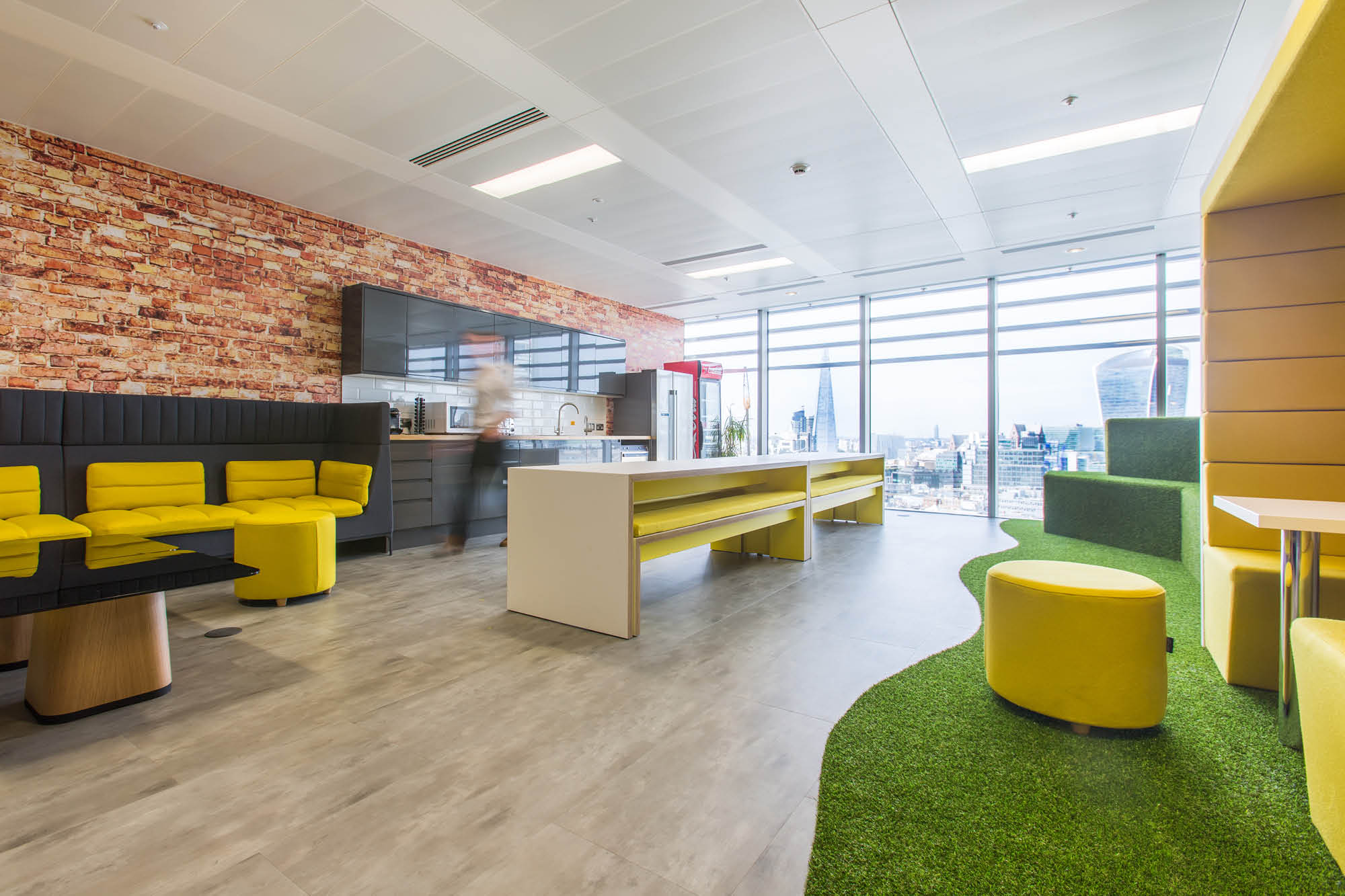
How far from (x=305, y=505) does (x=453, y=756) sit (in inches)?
126

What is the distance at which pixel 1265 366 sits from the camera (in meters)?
2.55

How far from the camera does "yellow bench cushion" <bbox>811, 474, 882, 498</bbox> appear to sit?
17.1 ft

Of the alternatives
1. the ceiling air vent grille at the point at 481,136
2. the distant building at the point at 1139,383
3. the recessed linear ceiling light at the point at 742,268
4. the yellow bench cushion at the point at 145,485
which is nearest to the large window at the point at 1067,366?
the distant building at the point at 1139,383

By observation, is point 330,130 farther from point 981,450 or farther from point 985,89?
point 981,450

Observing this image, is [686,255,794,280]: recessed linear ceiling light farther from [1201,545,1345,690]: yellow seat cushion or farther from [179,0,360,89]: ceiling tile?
[1201,545,1345,690]: yellow seat cushion

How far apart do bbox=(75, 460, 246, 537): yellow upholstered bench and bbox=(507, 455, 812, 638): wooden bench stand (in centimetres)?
195

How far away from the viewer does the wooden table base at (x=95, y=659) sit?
6.65ft

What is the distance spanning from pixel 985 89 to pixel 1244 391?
2147 millimetres

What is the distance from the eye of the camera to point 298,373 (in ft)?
17.2

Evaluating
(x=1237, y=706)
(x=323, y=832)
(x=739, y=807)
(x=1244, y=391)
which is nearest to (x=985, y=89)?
(x=1244, y=391)

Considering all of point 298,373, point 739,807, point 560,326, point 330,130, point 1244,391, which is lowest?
point 739,807

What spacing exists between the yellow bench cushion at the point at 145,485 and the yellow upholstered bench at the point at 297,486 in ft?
0.73

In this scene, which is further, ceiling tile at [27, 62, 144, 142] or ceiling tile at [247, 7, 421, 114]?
ceiling tile at [27, 62, 144, 142]

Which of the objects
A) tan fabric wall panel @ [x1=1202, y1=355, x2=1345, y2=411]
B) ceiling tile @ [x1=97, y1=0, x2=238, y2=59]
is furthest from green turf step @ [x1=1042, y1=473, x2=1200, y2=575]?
ceiling tile @ [x1=97, y1=0, x2=238, y2=59]
